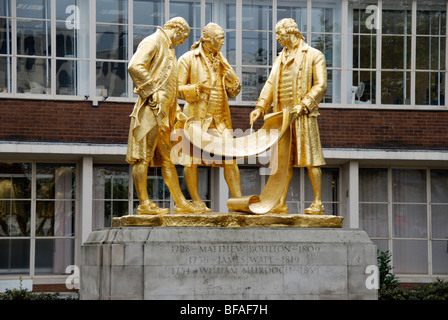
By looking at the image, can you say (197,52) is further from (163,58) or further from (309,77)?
(309,77)

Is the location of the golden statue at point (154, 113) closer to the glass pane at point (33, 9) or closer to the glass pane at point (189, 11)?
the glass pane at point (189, 11)

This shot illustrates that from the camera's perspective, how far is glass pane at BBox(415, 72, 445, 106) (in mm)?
24594

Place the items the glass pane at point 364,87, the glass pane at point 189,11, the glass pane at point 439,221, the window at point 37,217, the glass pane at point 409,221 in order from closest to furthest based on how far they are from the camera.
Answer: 1. the window at point 37,217
2. the glass pane at point 189,11
3. the glass pane at point 364,87
4. the glass pane at point 409,221
5. the glass pane at point 439,221

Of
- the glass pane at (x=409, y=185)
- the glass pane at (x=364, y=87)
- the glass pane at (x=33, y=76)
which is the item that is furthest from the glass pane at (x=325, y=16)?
the glass pane at (x=33, y=76)

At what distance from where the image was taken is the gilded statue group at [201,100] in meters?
14.7

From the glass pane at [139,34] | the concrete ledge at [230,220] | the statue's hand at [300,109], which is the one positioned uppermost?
the glass pane at [139,34]

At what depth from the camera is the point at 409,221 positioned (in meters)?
25.4

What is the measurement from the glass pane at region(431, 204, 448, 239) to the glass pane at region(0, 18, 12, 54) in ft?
34.5

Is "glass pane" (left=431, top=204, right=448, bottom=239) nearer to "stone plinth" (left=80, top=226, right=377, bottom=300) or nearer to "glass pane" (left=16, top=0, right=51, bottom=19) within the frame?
"glass pane" (left=16, top=0, right=51, bottom=19)

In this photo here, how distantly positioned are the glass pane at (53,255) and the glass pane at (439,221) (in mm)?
8474

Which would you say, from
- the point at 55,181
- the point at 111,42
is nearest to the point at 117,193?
the point at 55,181

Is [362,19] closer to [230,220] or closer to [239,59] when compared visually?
[239,59]

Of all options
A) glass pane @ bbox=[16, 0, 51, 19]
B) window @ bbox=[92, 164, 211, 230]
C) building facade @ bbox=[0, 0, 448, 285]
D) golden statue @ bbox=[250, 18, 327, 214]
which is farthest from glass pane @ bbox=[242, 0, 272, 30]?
golden statue @ bbox=[250, 18, 327, 214]
